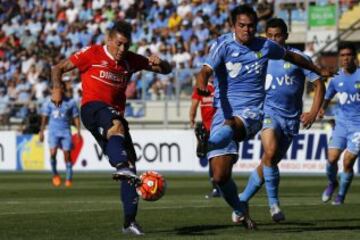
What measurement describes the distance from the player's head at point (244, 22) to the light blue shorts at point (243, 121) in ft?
2.55

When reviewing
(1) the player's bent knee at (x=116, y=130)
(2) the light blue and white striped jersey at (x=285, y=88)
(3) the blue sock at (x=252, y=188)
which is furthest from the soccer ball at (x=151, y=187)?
(2) the light blue and white striped jersey at (x=285, y=88)

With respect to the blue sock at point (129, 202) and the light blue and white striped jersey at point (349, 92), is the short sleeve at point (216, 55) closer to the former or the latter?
the blue sock at point (129, 202)

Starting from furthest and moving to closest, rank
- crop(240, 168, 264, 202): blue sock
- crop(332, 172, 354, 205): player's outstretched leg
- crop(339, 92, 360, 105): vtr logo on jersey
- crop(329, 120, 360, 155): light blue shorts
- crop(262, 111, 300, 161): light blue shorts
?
crop(339, 92, 360, 105): vtr logo on jersey
crop(329, 120, 360, 155): light blue shorts
crop(332, 172, 354, 205): player's outstretched leg
crop(262, 111, 300, 161): light blue shorts
crop(240, 168, 264, 202): blue sock

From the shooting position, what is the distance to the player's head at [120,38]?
11.6 metres

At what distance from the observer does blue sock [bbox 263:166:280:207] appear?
13.3 m

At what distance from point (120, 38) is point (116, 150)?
51.1 inches

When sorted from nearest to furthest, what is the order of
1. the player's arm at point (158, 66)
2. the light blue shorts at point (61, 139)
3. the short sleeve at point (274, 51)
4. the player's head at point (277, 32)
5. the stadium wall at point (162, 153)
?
the short sleeve at point (274, 51), the player's arm at point (158, 66), the player's head at point (277, 32), the light blue shorts at point (61, 139), the stadium wall at point (162, 153)

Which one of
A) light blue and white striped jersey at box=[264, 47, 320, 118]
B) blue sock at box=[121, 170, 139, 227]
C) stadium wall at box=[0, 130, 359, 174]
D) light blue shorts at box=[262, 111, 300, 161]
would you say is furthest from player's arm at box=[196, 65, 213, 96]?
stadium wall at box=[0, 130, 359, 174]

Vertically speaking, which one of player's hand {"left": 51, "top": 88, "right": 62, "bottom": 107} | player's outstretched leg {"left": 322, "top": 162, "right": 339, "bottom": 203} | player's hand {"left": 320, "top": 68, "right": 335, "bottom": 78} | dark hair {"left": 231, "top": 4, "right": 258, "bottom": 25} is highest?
dark hair {"left": 231, "top": 4, "right": 258, "bottom": 25}

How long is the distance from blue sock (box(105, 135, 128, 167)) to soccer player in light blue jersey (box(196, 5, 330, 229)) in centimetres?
96

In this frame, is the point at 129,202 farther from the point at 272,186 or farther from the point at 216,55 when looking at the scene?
the point at 272,186

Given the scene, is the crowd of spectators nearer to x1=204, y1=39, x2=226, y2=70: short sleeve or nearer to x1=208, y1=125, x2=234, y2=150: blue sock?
x1=204, y1=39, x2=226, y2=70: short sleeve

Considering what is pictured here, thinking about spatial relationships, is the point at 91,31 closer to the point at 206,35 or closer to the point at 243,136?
the point at 206,35

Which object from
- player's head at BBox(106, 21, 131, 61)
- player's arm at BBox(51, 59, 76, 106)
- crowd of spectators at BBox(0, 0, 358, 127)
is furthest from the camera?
crowd of spectators at BBox(0, 0, 358, 127)
